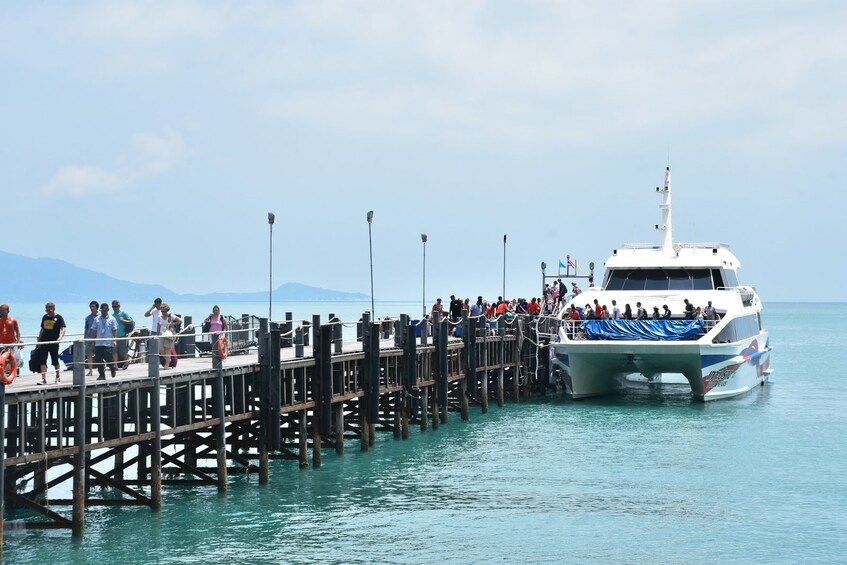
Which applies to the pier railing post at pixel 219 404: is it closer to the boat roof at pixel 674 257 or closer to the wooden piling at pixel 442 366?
the wooden piling at pixel 442 366

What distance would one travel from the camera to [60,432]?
19.9 meters

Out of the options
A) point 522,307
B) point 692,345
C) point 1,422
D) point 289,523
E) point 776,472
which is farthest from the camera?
point 522,307

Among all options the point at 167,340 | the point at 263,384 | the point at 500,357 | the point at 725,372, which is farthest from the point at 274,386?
the point at 725,372

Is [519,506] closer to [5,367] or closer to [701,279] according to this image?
[5,367]

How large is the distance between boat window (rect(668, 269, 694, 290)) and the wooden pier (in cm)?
764

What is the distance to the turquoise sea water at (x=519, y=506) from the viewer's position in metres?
21.2

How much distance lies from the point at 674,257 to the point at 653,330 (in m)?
6.39

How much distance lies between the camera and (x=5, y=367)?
59.2ft

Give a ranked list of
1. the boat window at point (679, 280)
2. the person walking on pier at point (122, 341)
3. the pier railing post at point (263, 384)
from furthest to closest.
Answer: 1. the boat window at point (679, 280)
2. the pier railing post at point (263, 384)
3. the person walking on pier at point (122, 341)

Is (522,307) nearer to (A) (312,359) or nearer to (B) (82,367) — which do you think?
(A) (312,359)

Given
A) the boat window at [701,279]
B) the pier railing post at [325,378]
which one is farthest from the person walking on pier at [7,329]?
the boat window at [701,279]

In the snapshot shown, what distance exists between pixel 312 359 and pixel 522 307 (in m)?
22.8

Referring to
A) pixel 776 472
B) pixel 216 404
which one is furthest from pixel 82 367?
pixel 776 472

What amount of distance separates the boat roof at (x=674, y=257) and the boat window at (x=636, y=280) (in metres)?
0.31
